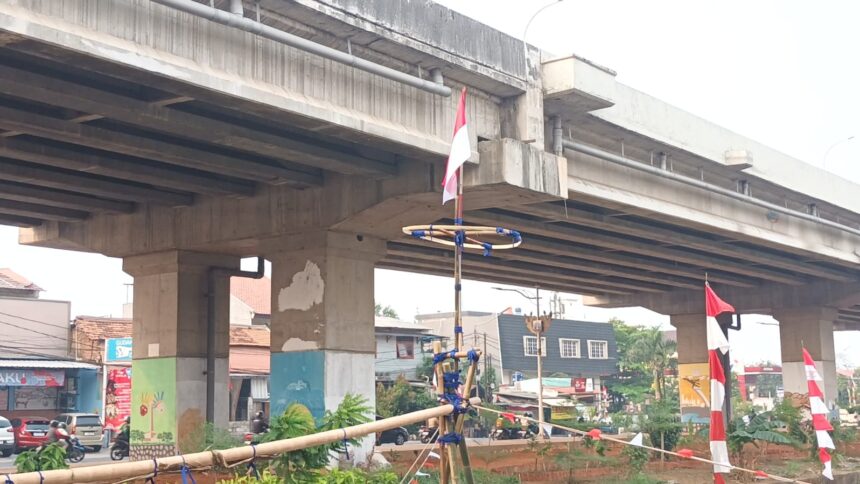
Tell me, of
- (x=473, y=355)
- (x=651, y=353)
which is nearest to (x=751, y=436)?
(x=473, y=355)

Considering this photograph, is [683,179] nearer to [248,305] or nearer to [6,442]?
[6,442]

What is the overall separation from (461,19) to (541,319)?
77.1 ft

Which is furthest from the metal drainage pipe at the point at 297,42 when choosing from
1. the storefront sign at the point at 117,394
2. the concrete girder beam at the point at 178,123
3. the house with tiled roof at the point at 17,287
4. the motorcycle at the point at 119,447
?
the house with tiled roof at the point at 17,287

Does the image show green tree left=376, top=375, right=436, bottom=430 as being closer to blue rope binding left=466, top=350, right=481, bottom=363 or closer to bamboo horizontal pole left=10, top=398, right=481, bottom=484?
blue rope binding left=466, top=350, right=481, bottom=363

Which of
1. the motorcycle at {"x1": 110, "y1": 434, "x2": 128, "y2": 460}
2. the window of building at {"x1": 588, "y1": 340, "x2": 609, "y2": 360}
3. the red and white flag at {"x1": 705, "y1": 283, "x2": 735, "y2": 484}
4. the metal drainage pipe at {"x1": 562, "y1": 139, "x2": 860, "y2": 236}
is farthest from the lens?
the window of building at {"x1": 588, "y1": 340, "x2": 609, "y2": 360}

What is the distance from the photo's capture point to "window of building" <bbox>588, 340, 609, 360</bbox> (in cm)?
8462

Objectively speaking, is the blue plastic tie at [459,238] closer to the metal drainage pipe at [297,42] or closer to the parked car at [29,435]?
the metal drainage pipe at [297,42]

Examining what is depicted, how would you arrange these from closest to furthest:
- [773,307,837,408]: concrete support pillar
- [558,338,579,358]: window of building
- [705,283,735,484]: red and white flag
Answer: [705,283,735,484]: red and white flag, [773,307,837,408]: concrete support pillar, [558,338,579,358]: window of building

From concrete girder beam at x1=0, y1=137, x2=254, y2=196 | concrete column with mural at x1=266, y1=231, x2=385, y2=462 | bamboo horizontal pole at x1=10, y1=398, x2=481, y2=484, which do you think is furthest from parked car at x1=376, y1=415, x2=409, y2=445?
bamboo horizontal pole at x1=10, y1=398, x2=481, y2=484

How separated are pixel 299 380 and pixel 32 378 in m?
27.0

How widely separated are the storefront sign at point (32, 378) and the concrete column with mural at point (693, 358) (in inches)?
1031

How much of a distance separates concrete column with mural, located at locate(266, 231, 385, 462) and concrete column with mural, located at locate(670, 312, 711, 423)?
25.4m

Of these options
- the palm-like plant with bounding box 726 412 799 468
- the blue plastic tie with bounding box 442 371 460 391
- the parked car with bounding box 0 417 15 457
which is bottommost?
the parked car with bounding box 0 417 15 457

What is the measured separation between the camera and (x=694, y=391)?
1799 inches
